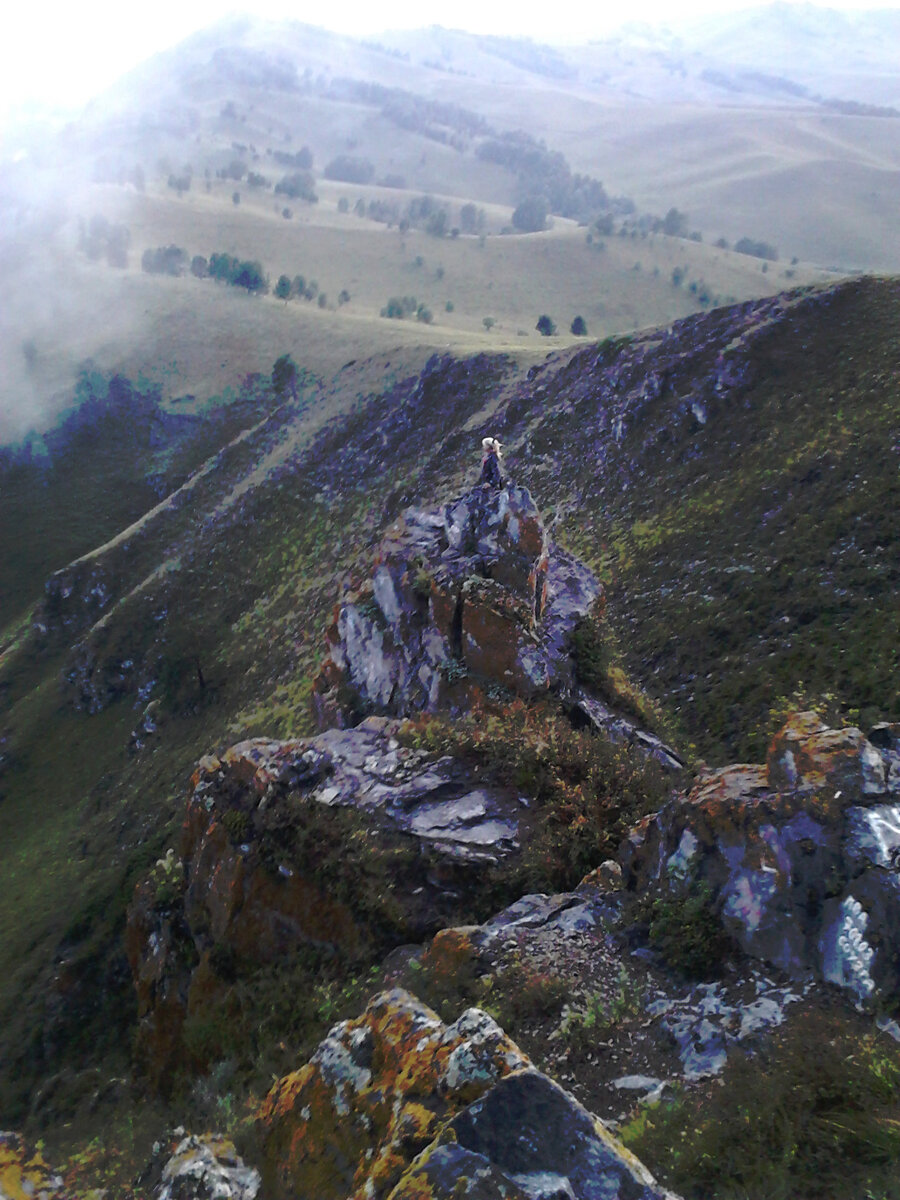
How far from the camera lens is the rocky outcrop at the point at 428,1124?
5.35 meters

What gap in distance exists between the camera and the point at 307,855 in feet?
39.2

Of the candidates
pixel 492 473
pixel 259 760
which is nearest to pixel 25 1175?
pixel 259 760

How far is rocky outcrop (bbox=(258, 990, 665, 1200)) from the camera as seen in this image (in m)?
5.35

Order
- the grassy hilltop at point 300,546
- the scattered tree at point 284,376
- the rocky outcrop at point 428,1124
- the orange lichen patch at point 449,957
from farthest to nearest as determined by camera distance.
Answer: the scattered tree at point 284,376, the grassy hilltop at point 300,546, the orange lichen patch at point 449,957, the rocky outcrop at point 428,1124

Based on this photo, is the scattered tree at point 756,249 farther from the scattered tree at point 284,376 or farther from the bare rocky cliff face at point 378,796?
the bare rocky cliff face at point 378,796

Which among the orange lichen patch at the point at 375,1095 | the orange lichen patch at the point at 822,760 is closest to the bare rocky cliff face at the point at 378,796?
the orange lichen patch at the point at 375,1095

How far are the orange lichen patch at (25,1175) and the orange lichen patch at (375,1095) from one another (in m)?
7.00

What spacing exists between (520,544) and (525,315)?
5265 inches

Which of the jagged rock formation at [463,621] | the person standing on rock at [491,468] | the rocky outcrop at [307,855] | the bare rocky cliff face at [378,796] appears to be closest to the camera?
the rocky outcrop at [307,855]

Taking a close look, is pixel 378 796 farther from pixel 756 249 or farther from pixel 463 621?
pixel 756 249

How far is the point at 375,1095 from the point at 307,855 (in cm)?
533

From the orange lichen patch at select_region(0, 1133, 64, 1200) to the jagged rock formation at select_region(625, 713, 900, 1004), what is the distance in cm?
1088

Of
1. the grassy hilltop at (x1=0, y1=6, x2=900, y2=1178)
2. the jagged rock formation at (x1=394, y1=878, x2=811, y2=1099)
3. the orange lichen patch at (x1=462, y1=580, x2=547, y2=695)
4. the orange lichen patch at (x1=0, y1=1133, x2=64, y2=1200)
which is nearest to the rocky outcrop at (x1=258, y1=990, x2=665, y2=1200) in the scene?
the jagged rock formation at (x1=394, y1=878, x2=811, y2=1099)

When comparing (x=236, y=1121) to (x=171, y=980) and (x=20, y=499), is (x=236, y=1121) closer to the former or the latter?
(x=171, y=980)
